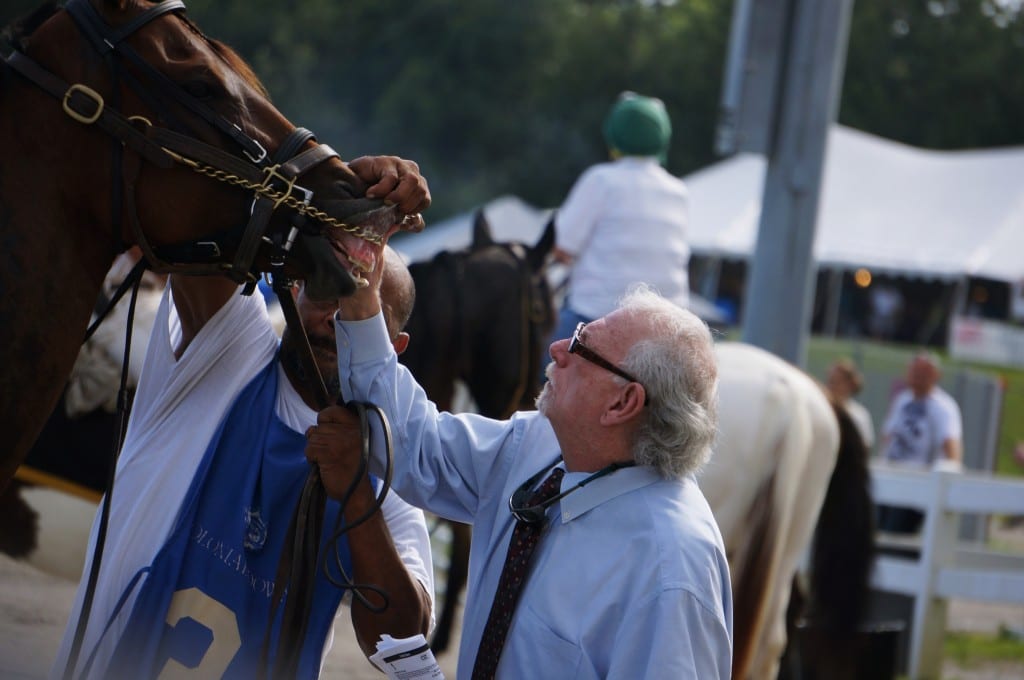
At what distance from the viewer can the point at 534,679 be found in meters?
2.14

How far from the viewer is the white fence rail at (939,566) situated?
24.7 ft

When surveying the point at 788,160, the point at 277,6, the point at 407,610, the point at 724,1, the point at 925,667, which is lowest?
the point at 925,667

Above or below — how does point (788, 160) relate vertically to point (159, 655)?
above

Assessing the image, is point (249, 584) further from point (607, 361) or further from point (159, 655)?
point (607, 361)

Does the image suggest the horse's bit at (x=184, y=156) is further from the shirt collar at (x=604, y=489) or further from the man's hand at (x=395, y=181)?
the shirt collar at (x=604, y=489)

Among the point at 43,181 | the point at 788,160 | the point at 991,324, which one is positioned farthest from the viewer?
the point at 991,324

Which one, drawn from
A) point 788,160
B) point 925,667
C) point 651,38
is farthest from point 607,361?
point 651,38

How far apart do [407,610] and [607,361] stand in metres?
0.60

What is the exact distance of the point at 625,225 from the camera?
5.81 metres

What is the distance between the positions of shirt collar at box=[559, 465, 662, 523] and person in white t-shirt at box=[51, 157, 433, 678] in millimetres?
340

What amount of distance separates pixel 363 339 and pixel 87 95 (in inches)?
25.5

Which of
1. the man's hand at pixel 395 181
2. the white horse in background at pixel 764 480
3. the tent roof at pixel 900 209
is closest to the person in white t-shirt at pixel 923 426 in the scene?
the white horse in background at pixel 764 480

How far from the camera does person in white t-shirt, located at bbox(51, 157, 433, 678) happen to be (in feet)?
7.35

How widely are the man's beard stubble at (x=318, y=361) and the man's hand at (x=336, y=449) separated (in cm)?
20
